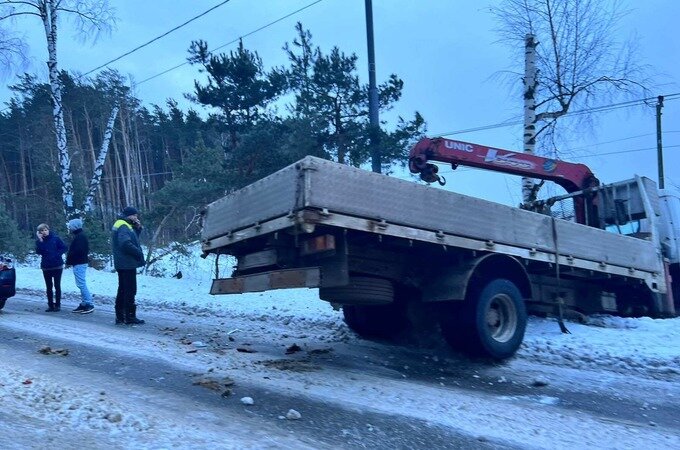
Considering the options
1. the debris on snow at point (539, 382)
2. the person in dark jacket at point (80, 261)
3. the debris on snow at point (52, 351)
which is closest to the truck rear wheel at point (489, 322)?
the debris on snow at point (539, 382)

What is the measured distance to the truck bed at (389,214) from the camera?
19.7 ft

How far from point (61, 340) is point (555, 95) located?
43.1 ft

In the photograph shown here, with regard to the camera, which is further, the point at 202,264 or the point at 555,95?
the point at 202,264

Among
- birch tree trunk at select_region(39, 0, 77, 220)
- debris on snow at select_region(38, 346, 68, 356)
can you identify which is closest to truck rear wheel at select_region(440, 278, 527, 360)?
debris on snow at select_region(38, 346, 68, 356)

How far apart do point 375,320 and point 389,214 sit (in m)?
2.84

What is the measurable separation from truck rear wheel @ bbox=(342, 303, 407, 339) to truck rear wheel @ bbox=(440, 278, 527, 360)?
3.79ft

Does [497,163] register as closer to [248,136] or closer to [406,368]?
[406,368]

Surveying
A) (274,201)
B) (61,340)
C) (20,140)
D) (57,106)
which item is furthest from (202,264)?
(20,140)

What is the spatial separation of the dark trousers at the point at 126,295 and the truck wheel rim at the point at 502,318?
17.8 ft

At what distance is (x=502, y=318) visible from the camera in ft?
25.7

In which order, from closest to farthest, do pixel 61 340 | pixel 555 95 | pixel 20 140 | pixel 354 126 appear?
pixel 61 340, pixel 555 95, pixel 354 126, pixel 20 140

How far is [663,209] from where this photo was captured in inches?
443

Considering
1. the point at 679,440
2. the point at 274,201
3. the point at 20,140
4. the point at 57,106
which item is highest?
the point at 20,140

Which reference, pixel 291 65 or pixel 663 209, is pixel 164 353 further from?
pixel 291 65
